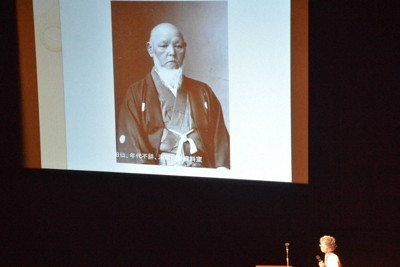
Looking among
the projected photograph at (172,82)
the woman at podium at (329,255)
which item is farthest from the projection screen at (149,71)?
the woman at podium at (329,255)

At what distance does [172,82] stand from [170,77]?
0.12 ft

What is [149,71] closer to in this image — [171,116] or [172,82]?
[172,82]

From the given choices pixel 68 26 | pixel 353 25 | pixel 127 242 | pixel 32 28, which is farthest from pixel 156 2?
pixel 127 242

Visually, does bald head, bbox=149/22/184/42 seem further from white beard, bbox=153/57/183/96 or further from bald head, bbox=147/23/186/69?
white beard, bbox=153/57/183/96

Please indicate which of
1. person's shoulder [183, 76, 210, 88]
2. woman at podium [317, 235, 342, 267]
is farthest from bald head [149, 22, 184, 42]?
woman at podium [317, 235, 342, 267]

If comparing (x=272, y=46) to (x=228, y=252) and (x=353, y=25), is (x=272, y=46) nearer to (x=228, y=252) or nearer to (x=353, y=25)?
(x=353, y=25)

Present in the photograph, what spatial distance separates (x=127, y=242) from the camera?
4734mm

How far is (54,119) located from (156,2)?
116 cm

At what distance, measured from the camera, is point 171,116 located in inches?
173

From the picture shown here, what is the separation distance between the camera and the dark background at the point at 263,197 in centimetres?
392

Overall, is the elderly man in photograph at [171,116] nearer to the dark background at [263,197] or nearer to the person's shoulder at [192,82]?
the person's shoulder at [192,82]

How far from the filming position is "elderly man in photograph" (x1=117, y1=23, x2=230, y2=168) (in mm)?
4293

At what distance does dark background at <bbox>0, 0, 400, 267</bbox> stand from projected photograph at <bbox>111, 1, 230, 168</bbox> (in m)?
0.25

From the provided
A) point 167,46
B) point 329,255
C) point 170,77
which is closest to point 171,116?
point 170,77
